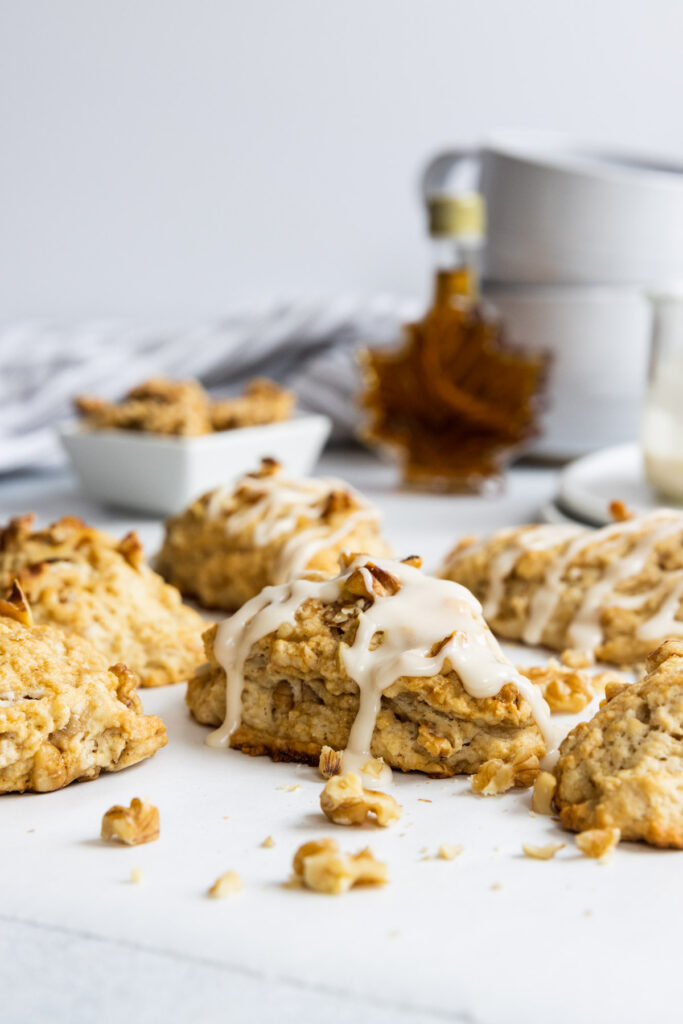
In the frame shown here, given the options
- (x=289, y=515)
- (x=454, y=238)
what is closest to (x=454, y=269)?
(x=454, y=238)

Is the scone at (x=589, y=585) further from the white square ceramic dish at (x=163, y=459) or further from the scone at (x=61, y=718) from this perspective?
the white square ceramic dish at (x=163, y=459)

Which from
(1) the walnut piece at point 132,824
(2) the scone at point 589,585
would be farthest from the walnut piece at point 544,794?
(2) the scone at point 589,585

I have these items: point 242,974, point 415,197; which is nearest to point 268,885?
point 242,974

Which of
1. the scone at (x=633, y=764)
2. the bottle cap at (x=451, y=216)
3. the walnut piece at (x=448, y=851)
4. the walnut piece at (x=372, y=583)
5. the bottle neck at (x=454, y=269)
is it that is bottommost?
the walnut piece at (x=448, y=851)

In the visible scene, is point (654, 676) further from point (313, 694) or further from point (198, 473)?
point (198, 473)

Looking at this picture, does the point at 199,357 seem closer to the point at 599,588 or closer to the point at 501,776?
the point at 599,588
